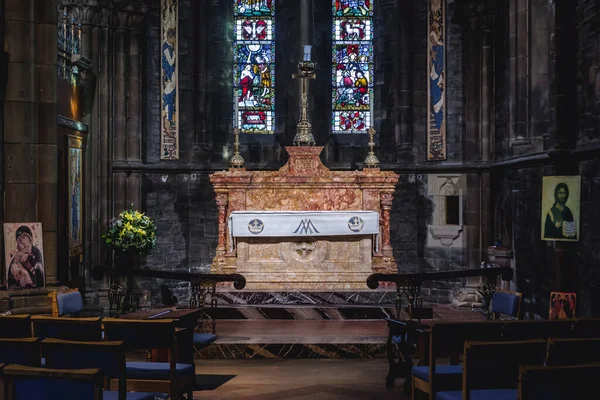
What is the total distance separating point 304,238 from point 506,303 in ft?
16.3

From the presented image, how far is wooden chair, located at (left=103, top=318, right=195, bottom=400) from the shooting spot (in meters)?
6.14

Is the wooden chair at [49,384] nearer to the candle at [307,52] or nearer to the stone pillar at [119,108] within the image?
the stone pillar at [119,108]

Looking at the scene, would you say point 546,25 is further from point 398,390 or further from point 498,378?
point 498,378

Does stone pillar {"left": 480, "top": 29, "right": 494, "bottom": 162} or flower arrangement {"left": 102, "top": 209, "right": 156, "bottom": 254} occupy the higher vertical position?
stone pillar {"left": 480, "top": 29, "right": 494, "bottom": 162}

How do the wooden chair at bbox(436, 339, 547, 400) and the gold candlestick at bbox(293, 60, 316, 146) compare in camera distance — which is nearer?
the wooden chair at bbox(436, 339, 547, 400)

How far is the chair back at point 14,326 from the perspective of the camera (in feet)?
19.2

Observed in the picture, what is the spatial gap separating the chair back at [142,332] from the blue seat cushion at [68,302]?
1670 mm

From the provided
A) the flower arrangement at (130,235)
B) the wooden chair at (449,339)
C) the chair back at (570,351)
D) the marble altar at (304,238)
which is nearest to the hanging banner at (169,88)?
the marble altar at (304,238)

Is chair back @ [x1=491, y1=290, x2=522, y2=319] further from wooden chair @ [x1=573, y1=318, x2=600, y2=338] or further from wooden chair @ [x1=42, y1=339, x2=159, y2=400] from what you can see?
wooden chair @ [x1=42, y1=339, x2=159, y2=400]

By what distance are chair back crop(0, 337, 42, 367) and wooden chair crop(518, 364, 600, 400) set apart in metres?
2.93

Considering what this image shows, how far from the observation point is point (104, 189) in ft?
45.1

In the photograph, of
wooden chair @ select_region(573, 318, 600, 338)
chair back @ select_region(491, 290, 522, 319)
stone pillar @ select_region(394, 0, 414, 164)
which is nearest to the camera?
wooden chair @ select_region(573, 318, 600, 338)

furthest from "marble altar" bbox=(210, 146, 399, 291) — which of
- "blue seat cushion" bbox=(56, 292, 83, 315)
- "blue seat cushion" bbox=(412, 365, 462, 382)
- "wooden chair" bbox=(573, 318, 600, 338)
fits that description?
"wooden chair" bbox=(573, 318, 600, 338)

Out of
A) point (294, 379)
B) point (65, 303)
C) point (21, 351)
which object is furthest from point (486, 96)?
point (21, 351)
